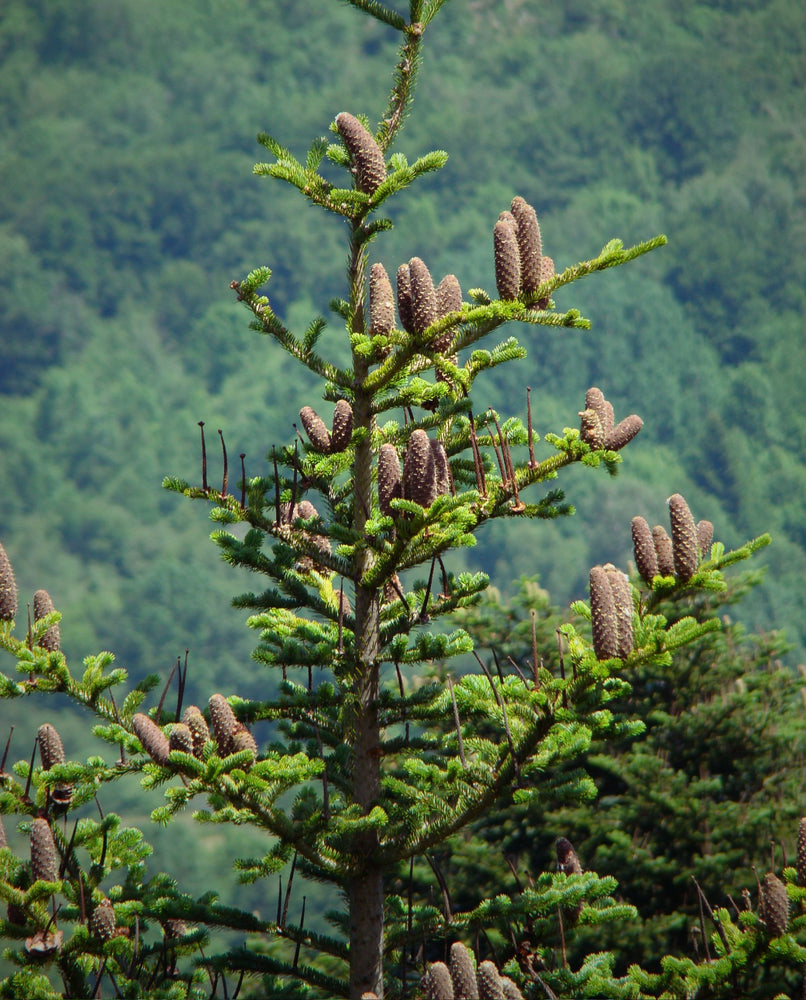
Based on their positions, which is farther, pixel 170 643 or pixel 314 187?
pixel 170 643

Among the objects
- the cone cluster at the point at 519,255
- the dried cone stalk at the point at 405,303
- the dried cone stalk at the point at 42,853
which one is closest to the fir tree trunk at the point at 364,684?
the dried cone stalk at the point at 405,303

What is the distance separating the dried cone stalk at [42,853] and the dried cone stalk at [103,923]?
32 cm

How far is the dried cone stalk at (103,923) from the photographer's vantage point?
512 cm

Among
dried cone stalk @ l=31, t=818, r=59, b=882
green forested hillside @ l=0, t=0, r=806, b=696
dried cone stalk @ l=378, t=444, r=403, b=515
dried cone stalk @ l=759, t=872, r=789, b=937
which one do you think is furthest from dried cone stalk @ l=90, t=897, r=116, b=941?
green forested hillside @ l=0, t=0, r=806, b=696

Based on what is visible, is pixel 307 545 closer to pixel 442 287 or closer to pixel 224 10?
pixel 442 287

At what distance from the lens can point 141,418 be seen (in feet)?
306

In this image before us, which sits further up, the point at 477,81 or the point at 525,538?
the point at 477,81

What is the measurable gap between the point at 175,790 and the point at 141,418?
302 feet

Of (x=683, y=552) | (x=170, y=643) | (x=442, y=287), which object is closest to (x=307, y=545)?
(x=442, y=287)

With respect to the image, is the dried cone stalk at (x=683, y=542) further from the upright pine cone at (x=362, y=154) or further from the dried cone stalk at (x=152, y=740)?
the dried cone stalk at (x=152, y=740)

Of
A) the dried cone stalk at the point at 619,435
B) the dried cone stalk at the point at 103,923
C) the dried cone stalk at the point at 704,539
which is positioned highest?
the dried cone stalk at the point at 619,435

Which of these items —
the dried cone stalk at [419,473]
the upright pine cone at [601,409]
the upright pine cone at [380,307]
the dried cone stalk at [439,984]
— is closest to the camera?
the dried cone stalk at [439,984]

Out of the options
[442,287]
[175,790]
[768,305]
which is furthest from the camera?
[768,305]

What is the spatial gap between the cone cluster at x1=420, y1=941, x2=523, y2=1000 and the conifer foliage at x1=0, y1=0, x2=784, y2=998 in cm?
83
